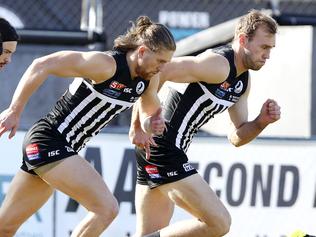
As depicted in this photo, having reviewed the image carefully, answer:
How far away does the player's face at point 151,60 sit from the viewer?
7320 millimetres

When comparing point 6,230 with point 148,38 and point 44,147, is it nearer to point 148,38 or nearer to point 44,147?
point 44,147

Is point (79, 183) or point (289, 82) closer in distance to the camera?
point (79, 183)

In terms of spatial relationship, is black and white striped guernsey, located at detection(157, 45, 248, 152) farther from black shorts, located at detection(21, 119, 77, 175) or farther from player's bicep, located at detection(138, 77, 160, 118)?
black shorts, located at detection(21, 119, 77, 175)

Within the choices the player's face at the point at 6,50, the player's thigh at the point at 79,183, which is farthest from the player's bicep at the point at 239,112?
the player's face at the point at 6,50

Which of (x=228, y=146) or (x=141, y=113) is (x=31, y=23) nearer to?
(x=228, y=146)

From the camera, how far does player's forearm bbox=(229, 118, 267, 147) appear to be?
810 cm

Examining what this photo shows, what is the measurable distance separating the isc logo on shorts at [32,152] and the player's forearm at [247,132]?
1.66 m

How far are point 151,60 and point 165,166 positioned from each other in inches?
34.5

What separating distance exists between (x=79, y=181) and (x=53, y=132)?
16.1 inches

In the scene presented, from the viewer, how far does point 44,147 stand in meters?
7.38

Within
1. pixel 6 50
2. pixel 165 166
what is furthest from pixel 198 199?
pixel 6 50

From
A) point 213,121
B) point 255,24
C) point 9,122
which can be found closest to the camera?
point 9,122

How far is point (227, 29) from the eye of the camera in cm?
1132

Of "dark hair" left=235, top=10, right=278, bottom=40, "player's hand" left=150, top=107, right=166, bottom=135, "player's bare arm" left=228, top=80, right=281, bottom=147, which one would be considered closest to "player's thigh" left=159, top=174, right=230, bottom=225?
"player's hand" left=150, top=107, right=166, bottom=135
